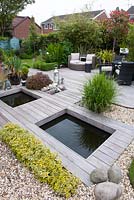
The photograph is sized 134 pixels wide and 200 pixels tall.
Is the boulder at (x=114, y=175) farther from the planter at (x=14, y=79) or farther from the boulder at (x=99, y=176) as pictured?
the planter at (x=14, y=79)

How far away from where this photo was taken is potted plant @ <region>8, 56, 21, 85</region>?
20.3ft

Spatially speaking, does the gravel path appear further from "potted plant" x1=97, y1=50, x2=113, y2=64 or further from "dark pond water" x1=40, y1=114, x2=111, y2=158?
"potted plant" x1=97, y1=50, x2=113, y2=64

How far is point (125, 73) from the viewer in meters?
Answer: 6.02

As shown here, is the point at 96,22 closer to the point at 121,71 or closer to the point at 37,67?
the point at 37,67

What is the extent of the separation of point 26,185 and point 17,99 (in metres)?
3.60

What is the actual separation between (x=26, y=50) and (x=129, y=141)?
1293 centimetres

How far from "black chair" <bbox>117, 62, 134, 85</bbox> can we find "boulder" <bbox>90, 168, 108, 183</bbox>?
14.3ft

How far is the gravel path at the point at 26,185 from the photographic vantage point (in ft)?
7.01

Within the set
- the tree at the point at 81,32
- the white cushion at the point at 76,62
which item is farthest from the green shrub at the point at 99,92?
the tree at the point at 81,32

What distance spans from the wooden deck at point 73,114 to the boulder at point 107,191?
280 millimetres

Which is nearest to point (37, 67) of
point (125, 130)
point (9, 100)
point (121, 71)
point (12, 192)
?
point (9, 100)

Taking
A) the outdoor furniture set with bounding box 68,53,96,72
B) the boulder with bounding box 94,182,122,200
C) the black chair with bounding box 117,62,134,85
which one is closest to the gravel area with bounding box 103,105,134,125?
the black chair with bounding box 117,62,134,85

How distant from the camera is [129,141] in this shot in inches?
125

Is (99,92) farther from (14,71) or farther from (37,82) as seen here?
(14,71)
